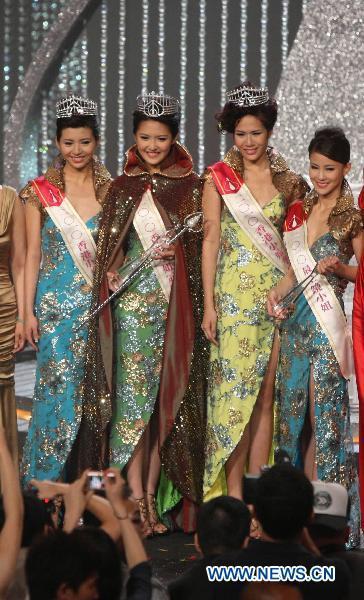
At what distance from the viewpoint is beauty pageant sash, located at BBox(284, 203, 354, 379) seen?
4508 mm

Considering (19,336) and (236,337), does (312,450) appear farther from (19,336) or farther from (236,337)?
(19,336)

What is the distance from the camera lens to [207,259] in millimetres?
4664

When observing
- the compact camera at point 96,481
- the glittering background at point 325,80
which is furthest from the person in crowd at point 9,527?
the glittering background at point 325,80

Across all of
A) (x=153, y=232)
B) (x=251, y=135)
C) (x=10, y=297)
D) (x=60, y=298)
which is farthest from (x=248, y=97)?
(x=10, y=297)

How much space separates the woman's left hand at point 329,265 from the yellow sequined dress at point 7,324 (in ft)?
3.36

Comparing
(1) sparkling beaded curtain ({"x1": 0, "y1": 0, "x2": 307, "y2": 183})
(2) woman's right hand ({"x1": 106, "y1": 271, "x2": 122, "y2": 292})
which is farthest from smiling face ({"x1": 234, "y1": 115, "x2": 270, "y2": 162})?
(1) sparkling beaded curtain ({"x1": 0, "y1": 0, "x2": 307, "y2": 183})

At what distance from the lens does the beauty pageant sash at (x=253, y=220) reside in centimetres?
465

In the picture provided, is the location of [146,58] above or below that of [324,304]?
above

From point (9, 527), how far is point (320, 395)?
1880 mm

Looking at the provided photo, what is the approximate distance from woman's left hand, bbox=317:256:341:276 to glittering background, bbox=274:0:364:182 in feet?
7.40

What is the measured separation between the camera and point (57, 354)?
15.5ft

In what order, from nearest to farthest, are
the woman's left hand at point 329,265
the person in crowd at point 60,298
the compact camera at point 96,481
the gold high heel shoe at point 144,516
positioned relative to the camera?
1. the compact camera at point 96,481
2. the woman's left hand at point 329,265
3. the gold high heel shoe at point 144,516
4. the person in crowd at point 60,298

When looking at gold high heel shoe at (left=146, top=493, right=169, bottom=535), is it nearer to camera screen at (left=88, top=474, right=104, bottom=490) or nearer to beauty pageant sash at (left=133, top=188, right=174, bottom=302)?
beauty pageant sash at (left=133, top=188, right=174, bottom=302)

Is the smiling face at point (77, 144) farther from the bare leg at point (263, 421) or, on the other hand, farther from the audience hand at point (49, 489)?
the audience hand at point (49, 489)
